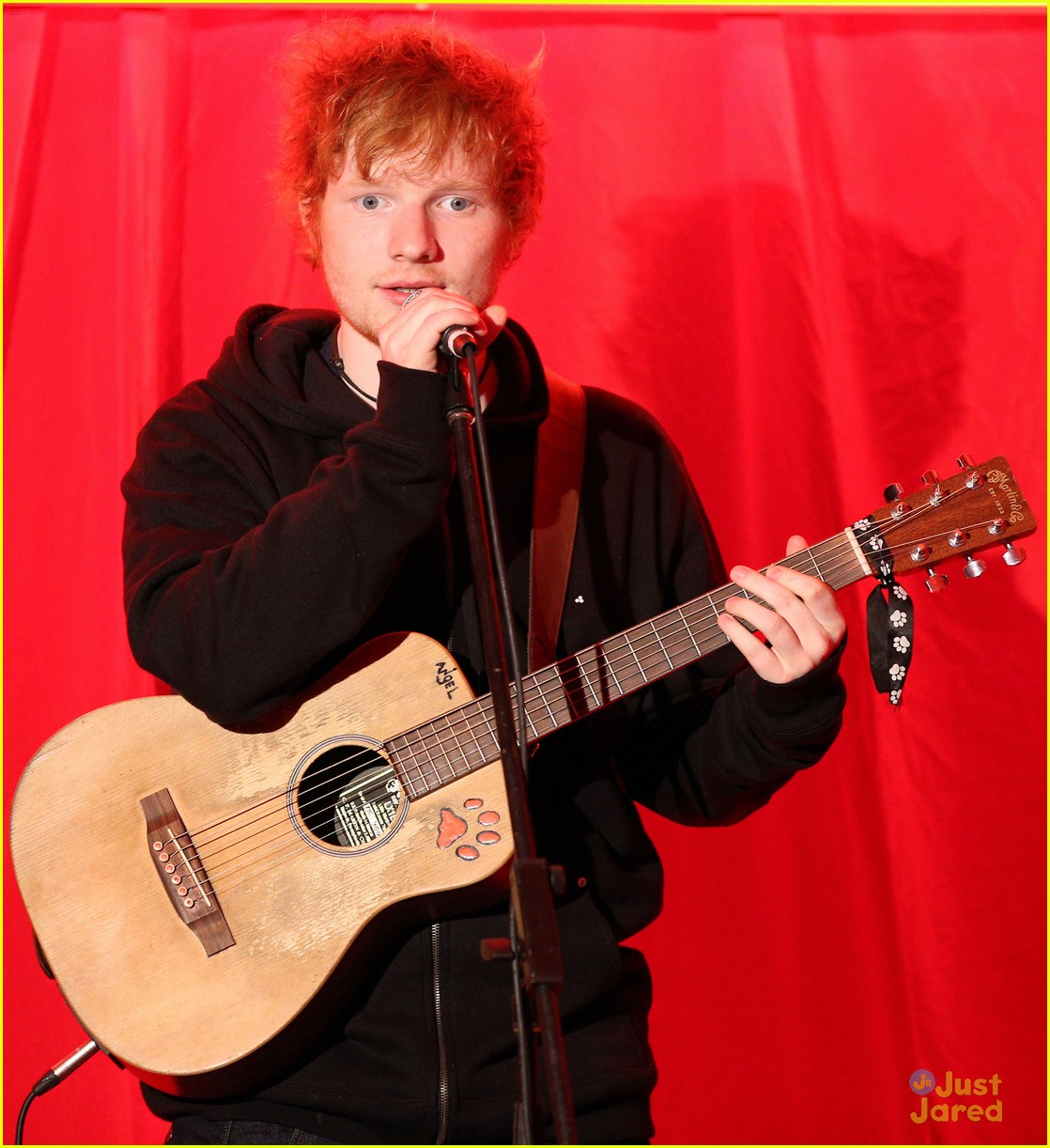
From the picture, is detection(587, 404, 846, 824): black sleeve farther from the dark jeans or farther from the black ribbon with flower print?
the dark jeans

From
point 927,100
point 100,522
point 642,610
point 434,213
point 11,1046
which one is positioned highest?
point 927,100

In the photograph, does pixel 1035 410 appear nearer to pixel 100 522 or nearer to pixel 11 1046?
pixel 100 522

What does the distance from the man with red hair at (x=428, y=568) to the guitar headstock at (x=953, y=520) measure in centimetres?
19

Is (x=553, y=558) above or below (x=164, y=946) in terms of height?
above

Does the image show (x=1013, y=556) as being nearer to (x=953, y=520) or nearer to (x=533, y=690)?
(x=953, y=520)

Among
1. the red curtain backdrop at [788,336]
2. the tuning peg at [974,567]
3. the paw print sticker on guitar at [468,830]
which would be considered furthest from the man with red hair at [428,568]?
the red curtain backdrop at [788,336]

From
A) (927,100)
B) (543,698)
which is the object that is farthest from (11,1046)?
(927,100)

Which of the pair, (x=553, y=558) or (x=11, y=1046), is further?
(x=11, y=1046)

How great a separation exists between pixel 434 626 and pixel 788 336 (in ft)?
4.67

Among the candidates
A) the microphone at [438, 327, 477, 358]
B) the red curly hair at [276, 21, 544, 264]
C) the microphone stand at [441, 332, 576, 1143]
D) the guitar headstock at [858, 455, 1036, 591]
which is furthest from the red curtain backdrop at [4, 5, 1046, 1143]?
the microphone stand at [441, 332, 576, 1143]

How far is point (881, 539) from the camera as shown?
5.57 ft

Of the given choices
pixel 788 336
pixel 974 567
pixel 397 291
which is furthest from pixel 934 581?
pixel 788 336

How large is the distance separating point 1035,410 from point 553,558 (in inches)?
60.1

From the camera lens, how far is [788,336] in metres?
2.76
